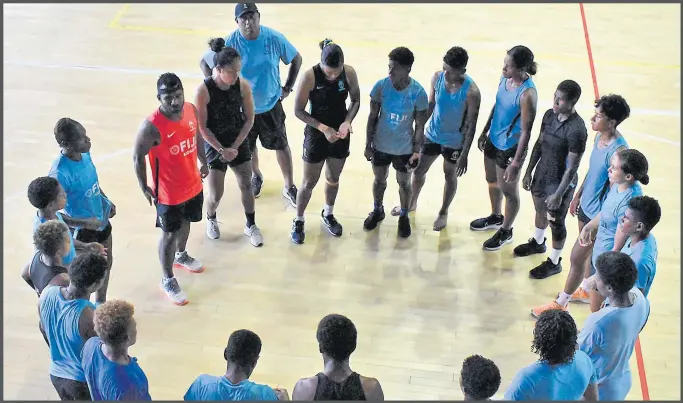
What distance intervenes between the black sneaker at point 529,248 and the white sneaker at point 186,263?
2.75 meters

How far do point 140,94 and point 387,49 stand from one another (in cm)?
339

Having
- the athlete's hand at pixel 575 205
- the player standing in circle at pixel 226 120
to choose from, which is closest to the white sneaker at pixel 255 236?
the player standing in circle at pixel 226 120

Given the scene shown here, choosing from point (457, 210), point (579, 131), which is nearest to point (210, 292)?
point (457, 210)

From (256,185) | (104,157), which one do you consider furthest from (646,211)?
(104,157)

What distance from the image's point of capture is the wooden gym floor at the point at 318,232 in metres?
5.19

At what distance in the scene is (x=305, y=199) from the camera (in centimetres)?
620

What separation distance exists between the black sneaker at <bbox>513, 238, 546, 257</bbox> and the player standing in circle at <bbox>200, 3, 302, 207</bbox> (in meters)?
2.24

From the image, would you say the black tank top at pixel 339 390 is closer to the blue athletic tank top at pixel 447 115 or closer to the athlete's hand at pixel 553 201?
the athlete's hand at pixel 553 201

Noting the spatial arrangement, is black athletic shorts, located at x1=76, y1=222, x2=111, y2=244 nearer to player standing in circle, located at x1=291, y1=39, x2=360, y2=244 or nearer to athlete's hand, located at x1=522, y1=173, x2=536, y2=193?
player standing in circle, located at x1=291, y1=39, x2=360, y2=244

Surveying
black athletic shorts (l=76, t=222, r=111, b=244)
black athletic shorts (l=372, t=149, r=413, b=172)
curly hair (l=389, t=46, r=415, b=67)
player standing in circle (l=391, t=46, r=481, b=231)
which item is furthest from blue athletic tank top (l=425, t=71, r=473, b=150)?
black athletic shorts (l=76, t=222, r=111, b=244)

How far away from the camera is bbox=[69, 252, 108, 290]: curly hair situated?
146 inches

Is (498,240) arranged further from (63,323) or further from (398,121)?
(63,323)

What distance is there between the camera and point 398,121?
5.71 m

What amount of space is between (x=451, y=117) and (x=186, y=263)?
8.34ft
